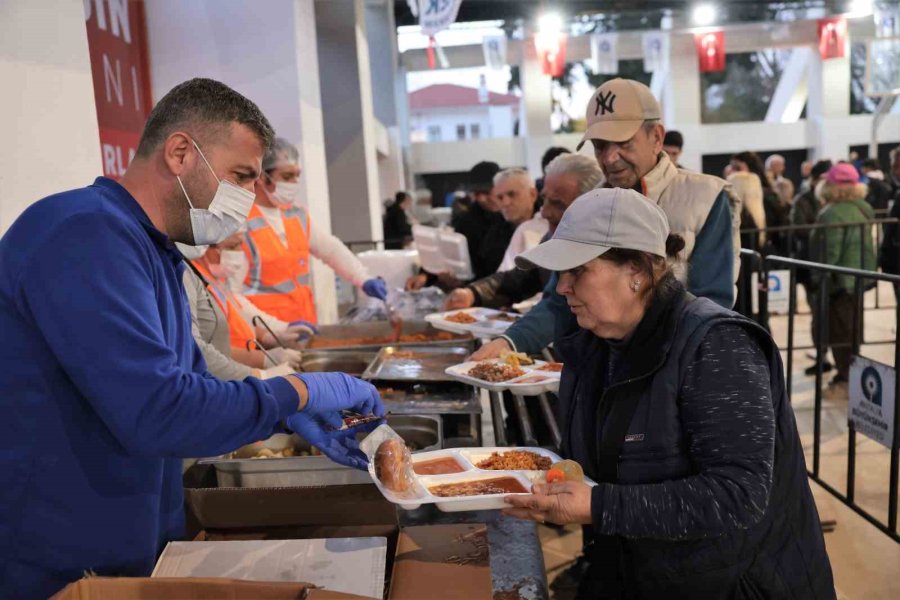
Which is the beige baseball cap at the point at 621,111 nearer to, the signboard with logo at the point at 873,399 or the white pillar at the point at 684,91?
the signboard with logo at the point at 873,399

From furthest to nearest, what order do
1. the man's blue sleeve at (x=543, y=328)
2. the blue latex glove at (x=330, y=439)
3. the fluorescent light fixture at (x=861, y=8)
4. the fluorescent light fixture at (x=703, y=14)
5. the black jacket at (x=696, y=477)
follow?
the fluorescent light fixture at (x=703, y=14)
the fluorescent light fixture at (x=861, y=8)
the man's blue sleeve at (x=543, y=328)
the blue latex glove at (x=330, y=439)
the black jacket at (x=696, y=477)

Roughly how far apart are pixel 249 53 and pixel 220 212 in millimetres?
3969

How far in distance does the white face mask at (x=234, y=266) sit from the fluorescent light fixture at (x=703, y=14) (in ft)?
55.4

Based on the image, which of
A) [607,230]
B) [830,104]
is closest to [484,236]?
[607,230]

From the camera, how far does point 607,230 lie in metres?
1.59

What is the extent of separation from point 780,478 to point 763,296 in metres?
3.51

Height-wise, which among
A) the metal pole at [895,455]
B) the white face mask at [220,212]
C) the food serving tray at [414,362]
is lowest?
the metal pole at [895,455]

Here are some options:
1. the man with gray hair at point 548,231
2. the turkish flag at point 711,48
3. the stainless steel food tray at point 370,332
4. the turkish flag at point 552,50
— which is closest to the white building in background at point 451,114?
the turkish flag at point 552,50

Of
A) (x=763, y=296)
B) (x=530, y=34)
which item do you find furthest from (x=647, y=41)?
(x=763, y=296)

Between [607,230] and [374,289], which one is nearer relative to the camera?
[607,230]

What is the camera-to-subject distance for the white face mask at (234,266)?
11.3ft

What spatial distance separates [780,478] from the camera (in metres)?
1.59

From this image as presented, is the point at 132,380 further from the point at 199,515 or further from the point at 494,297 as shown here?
the point at 494,297

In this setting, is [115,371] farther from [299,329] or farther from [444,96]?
[444,96]
